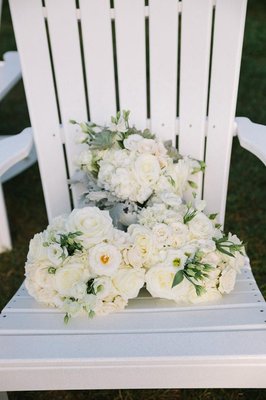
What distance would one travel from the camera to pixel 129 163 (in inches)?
55.9

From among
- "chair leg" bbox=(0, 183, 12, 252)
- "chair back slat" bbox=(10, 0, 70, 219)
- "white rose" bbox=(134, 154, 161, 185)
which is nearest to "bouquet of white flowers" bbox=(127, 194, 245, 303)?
"white rose" bbox=(134, 154, 161, 185)

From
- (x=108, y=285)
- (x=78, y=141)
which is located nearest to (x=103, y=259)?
(x=108, y=285)

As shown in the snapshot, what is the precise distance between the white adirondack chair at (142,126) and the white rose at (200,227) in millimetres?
187

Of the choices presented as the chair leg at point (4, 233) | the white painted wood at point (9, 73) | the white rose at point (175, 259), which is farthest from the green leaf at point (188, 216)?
the chair leg at point (4, 233)

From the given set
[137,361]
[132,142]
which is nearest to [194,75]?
[132,142]

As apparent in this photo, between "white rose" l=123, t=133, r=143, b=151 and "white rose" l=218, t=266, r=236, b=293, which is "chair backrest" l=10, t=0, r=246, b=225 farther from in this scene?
"white rose" l=218, t=266, r=236, b=293

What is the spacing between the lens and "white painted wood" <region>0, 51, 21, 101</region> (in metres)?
1.75

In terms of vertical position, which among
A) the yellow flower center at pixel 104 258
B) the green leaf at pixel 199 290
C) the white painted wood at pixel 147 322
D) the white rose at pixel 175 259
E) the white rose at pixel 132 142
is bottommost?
the white painted wood at pixel 147 322

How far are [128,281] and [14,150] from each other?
56 cm

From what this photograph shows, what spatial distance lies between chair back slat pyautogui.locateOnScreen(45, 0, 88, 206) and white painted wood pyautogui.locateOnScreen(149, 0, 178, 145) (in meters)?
0.23

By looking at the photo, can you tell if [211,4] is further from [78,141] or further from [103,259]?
[103,259]

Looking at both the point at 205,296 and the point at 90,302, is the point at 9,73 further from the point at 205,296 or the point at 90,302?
the point at 205,296

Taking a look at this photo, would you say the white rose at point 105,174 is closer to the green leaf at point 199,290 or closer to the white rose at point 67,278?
the white rose at point 67,278

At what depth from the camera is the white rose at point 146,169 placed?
1398mm
